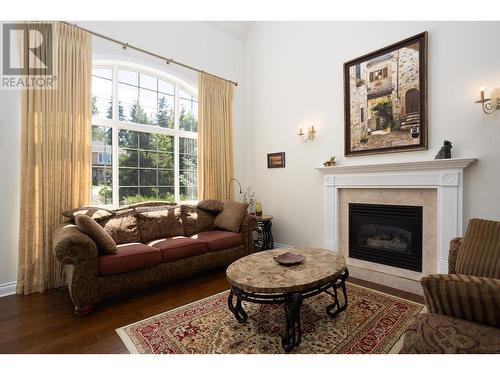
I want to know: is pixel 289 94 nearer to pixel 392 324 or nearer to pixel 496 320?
pixel 392 324

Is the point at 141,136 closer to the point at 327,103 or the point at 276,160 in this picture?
the point at 276,160

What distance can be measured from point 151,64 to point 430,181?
4.01m

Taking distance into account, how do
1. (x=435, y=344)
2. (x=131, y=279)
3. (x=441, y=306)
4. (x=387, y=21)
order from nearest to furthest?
(x=435, y=344)
(x=441, y=306)
(x=131, y=279)
(x=387, y=21)

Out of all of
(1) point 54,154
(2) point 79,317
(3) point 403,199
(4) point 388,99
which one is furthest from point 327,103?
(2) point 79,317

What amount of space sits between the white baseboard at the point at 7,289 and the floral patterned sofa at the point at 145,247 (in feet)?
2.13

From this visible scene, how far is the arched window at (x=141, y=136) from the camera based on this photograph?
3.48 metres

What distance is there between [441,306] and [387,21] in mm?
3408

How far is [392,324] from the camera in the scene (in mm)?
2072

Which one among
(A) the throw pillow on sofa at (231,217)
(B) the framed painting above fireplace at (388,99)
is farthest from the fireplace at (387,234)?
(A) the throw pillow on sofa at (231,217)

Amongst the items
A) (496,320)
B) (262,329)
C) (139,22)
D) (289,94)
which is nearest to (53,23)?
(139,22)

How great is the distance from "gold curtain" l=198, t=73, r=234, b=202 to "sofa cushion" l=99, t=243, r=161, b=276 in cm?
164

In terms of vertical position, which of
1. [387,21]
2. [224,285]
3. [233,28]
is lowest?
[224,285]

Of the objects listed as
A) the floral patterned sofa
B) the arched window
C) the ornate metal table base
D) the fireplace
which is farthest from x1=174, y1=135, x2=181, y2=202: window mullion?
the fireplace

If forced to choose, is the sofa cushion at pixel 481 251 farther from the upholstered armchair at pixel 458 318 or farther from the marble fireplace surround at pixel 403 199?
the marble fireplace surround at pixel 403 199
